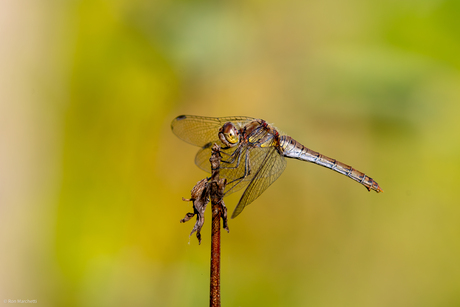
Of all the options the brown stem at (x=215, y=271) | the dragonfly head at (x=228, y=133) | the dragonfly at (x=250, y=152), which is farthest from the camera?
the dragonfly at (x=250, y=152)

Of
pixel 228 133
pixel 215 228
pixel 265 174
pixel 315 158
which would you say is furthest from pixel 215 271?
pixel 315 158

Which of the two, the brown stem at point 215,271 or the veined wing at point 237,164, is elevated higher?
the veined wing at point 237,164

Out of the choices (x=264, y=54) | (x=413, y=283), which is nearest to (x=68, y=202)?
(x=264, y=54)

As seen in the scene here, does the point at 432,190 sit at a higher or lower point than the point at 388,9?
lower

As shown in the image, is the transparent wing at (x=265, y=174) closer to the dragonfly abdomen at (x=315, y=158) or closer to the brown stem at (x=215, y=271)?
Result: the dragonfly abdomen at (x=315, y=158)

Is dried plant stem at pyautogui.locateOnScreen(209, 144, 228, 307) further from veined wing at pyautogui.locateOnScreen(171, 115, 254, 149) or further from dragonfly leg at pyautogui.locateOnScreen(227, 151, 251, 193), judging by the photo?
veined wing at pyautogui.locateOnScreen(171, 115, 254, 149)

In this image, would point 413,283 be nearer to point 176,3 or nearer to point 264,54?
point 264,54

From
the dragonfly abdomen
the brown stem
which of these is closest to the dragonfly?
the dragonfly abdomen

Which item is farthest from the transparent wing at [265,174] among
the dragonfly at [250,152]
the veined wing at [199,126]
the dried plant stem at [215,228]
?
the dried plant stem at [215,228]
